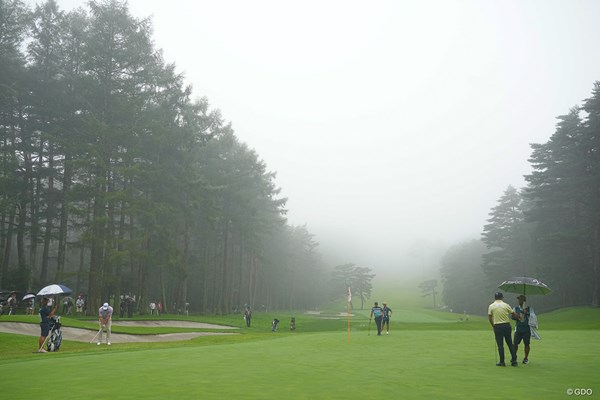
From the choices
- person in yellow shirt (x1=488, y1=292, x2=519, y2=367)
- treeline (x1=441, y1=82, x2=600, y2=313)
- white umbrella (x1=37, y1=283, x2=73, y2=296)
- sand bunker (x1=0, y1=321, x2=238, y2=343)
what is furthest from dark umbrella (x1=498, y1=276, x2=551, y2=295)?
treeline (x1=441, y1=82, x2=600, y2=313)

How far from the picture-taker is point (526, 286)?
58.7ft

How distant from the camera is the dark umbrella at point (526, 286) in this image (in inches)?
663

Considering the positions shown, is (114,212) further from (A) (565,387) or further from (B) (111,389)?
(A) (565,387)

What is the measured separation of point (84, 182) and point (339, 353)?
28065 mm

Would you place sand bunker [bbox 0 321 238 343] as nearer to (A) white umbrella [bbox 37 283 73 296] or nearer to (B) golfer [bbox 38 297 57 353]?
(A) white umbrella [bbox 37 283 73 296]

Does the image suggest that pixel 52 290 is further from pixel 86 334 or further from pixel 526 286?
pixel 526 286

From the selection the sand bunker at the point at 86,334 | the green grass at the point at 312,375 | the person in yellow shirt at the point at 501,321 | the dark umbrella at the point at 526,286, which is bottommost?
the sand bunker at the point at 86,334

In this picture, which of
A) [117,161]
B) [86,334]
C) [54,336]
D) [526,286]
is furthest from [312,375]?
[117,161]

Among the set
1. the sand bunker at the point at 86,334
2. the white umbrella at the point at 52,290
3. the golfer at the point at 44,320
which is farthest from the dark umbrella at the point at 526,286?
the sand bunker at the point at 86,334

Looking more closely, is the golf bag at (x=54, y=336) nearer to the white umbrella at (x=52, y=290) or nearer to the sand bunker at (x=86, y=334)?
the white umbrella at (x=52, y=290)

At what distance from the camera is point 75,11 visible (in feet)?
136

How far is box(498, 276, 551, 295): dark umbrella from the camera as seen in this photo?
16.8 metres

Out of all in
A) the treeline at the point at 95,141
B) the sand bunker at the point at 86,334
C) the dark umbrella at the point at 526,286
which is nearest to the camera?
the dark umbrella at the point at 526,286

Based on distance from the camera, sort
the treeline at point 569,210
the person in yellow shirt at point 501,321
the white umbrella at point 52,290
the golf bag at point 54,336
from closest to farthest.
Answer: the person in yellow shirt at point 501,321
the golf bag at point 54,336
the white umbrella at point 52,290
the treeline at point 569,210
